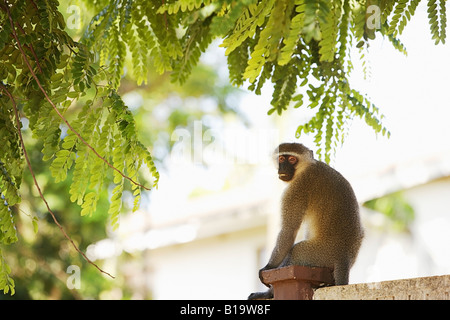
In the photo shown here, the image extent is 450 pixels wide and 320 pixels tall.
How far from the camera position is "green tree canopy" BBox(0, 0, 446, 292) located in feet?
6.66

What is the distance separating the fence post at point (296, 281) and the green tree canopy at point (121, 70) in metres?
0.67

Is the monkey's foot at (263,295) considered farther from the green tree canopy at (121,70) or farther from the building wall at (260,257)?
the building wall at (260,257)

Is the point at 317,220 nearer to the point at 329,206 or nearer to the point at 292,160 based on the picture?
the point at 329,206

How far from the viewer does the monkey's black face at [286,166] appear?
349 centimetres

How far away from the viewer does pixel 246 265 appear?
32.3 ft

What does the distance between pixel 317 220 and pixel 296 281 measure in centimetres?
70

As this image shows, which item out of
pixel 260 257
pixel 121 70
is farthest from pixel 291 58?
pixel 260 257

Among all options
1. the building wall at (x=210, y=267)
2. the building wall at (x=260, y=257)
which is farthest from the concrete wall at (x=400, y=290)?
the building wall at (x=210, y=267)

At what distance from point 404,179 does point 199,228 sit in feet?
10.7

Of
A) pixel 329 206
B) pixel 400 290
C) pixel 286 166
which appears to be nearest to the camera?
pixel 400 290

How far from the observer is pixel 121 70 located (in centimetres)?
312

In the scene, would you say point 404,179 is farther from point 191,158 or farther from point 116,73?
point 116,73
